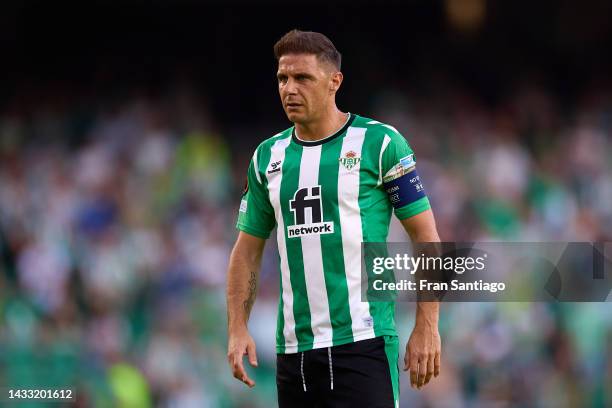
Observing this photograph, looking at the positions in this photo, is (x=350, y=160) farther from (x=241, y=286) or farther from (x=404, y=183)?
(x=241, y=286)

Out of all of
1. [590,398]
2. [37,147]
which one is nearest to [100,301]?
[37,147]

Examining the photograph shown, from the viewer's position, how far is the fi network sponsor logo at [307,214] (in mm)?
4383

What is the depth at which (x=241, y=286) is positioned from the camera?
15.4 feet

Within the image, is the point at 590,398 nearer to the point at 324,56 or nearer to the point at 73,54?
the point at 324,56

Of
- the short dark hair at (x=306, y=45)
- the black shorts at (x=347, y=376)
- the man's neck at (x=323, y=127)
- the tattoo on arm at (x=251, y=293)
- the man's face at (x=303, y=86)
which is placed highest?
the short dark hair at (x=306, y=45)

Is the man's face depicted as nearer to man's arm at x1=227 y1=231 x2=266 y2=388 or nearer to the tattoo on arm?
man's arm at x1=227 y1=231 x2=266 y2=388

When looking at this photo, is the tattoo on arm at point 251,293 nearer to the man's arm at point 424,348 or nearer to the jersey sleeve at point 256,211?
the jersey sleeve at point 256,211

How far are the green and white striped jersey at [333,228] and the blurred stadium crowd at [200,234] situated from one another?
4.91m

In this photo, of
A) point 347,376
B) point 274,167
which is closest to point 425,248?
point 347,376

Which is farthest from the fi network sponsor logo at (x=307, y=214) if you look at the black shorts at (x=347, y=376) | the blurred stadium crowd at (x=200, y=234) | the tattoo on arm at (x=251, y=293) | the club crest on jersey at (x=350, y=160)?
the blurred stadium crowd at (x=200, y=234)

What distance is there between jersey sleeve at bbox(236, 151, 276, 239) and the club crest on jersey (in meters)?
0.44

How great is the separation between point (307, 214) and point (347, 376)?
70 centimetres

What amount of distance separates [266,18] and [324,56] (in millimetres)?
8327

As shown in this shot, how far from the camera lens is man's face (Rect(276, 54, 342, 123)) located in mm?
4484
